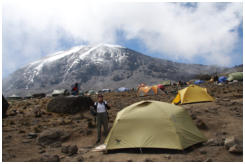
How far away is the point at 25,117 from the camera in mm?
14633

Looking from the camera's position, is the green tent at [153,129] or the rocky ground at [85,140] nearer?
the rocky ground at [85,140]

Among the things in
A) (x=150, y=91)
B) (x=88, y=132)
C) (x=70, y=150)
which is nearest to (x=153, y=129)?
(x=70, y=150)

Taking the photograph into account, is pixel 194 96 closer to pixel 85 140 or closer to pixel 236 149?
pixel 85 140

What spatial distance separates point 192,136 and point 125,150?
96.3 inches

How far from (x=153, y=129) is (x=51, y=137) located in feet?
16.3

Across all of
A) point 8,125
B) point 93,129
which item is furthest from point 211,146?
point 8,125

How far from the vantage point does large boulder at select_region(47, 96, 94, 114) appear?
51.3 feet

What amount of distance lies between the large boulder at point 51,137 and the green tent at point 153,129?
3.19 m

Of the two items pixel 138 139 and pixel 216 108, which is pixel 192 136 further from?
pixel 216 108

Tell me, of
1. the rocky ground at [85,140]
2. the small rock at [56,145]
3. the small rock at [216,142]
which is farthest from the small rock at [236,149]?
the small rock at [56,145]

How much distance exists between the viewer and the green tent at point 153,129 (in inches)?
286

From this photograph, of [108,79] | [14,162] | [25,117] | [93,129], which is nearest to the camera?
[14,162]

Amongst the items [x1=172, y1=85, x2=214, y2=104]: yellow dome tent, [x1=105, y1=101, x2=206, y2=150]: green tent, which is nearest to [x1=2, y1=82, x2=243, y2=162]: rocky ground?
[x1=105, y1=101, x2=206, y2=150]: green tent

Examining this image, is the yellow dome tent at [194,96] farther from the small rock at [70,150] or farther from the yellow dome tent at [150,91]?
the yellow dome tent at [150,91]
